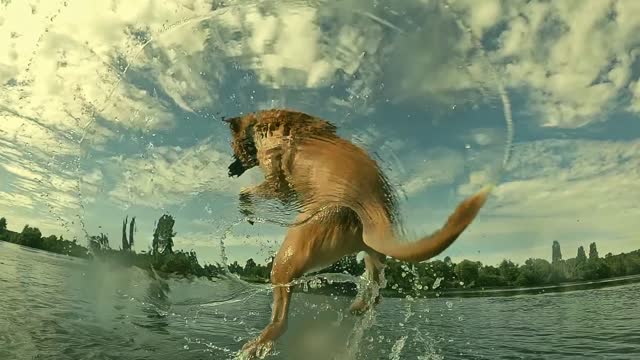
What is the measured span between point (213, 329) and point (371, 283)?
13.4 ft

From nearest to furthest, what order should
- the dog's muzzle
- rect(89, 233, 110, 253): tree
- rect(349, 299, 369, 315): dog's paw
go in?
the dog's muzzle
rect(349, 299, 369, 315): dog's paw
rect(89, 233, 110, 253): tree

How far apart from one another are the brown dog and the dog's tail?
0.04 feet

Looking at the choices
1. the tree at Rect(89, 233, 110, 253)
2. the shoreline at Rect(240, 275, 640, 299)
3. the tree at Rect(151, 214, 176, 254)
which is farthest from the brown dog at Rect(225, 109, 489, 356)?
the shoreline at Rect(240, 275, 640, 299)

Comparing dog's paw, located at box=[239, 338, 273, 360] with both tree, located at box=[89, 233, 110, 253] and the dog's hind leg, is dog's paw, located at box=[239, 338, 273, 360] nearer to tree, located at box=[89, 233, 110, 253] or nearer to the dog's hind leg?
the dog's hind leg

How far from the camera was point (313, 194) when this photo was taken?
625cm

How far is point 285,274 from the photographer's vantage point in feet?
21.8

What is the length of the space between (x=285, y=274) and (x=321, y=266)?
Answer: 46cm

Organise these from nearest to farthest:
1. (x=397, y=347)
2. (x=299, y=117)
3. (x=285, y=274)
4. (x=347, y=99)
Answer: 1. (x=347, y=99)
2. (x=299, y=117)
3. (x=285, y=274)
4. (x=397, y=347)

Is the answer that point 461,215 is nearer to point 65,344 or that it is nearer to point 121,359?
point 121,359

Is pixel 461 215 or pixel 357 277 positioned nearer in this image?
pixel 461 215

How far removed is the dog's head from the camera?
263 inches

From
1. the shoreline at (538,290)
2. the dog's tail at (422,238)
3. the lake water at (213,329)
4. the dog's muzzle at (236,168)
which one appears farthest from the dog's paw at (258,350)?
the shoreline at (538,290)

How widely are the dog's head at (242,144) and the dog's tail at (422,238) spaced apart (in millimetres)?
1898

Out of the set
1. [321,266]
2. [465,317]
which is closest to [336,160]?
[321,266]
